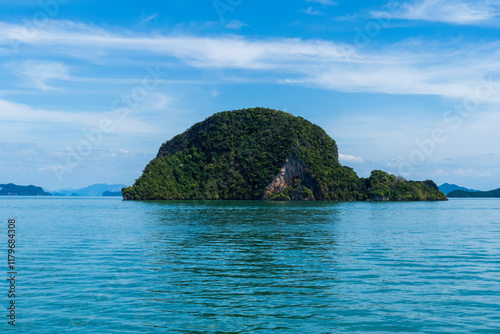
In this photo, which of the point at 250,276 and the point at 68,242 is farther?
the point at 68,242

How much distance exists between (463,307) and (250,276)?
10.1 metres

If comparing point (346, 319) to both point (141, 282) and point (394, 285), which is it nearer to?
point (394, 285)

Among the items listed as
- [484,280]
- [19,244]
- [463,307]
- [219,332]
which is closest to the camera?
[219,332]

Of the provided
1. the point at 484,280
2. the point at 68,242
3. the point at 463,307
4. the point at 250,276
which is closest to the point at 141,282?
the point at 250,276

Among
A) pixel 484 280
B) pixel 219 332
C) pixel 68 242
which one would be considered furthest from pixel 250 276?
pixel 68 242

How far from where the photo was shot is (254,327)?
13.9 meters

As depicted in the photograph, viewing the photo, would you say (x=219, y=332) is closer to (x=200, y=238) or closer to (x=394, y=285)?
(x=394, y=285)

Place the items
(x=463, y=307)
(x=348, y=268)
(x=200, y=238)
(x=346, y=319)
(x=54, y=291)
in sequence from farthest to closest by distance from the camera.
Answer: (x=200, y=238)
(x=348, y=268)
(x=54, y=291)
(x=463, y=307)
(x=346, y=319)

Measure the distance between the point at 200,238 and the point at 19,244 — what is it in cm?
1555

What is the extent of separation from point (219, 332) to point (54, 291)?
9436 millimetres

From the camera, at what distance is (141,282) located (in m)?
20.8

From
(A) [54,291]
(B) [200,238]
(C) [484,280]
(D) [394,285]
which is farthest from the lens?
(B) [200,238]

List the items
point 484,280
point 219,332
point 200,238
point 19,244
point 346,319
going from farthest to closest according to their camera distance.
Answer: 1. point 200,238
2. point 19,244
3. point 484,280
4. point 346,319
5. point 219,332

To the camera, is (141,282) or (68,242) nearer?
(141,282)
